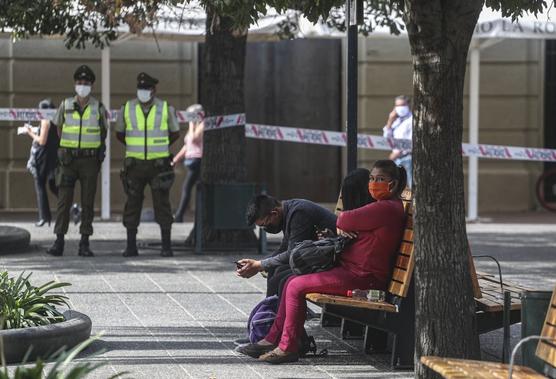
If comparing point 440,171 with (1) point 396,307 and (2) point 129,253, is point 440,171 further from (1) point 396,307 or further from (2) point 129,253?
(2) point 129,253

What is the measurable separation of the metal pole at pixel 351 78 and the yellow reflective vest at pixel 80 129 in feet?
14.2

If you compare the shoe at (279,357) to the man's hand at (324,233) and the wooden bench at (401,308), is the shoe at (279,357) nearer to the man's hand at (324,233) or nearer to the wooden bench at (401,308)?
the wooden bench at (401,308)

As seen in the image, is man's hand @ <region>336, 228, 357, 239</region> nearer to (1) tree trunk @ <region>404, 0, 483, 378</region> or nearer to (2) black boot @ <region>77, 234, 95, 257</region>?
(1) tree trunk @ <region>404, 0, 483, 378</region>

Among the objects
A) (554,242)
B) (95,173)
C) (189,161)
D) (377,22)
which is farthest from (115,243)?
(554,242)

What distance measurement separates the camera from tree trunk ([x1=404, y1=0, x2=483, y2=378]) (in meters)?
6.43

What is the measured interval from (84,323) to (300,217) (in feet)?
5.04

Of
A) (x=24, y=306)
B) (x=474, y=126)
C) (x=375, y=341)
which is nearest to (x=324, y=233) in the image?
(x=375, y=341)

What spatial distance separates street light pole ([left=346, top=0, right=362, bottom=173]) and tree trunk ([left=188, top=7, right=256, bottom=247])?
4.37 m

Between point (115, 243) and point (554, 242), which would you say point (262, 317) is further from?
point (554, 242)

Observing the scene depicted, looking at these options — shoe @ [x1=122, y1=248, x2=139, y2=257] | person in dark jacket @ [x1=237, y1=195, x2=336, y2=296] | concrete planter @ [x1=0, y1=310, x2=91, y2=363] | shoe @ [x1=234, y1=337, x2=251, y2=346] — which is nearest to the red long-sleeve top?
person in dark jacket @ [x1=237, y1=195, x2=336, y2=296]

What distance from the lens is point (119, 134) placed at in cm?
1323

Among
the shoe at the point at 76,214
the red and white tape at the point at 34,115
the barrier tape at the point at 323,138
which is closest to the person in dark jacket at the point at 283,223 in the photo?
the red and white tape at the point at 34,115

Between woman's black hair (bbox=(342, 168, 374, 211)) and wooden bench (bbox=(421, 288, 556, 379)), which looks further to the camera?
woman's black hair (bbox=(342, 168, 374, 211))

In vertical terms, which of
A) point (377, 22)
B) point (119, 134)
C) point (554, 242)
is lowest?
point (554, 242)
